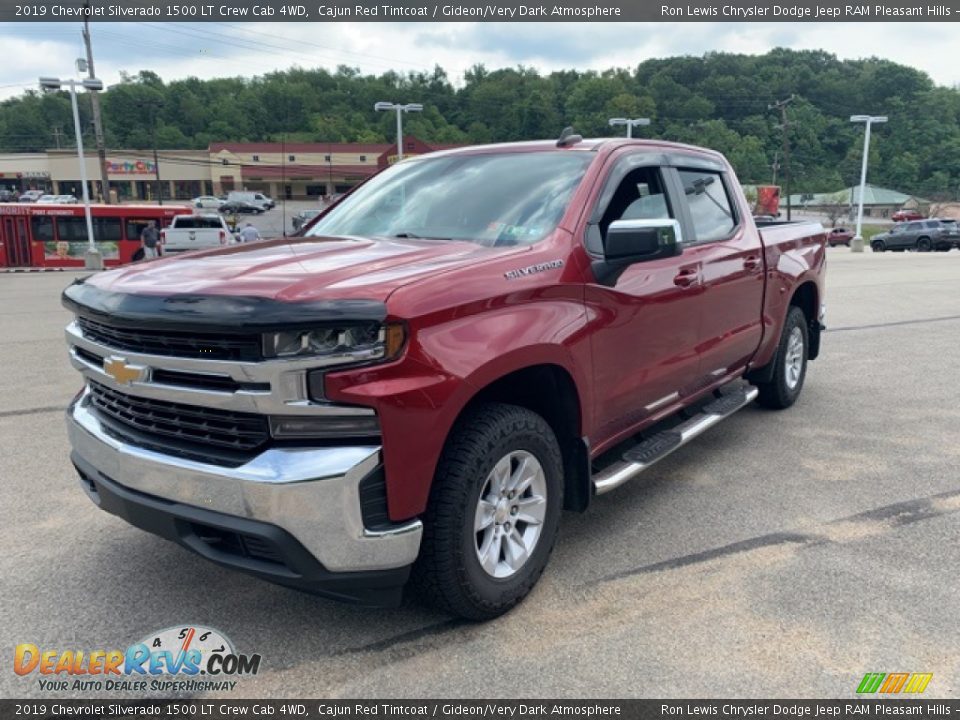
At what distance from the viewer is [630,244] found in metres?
3.18

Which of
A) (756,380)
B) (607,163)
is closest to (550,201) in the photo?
(607,163)

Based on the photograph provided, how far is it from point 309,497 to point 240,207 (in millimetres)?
64224

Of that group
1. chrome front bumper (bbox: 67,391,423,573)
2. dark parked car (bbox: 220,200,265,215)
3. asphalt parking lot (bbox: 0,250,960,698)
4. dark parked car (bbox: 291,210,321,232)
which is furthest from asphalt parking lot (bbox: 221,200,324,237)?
chrome front bumper (bbox: 67,391,423,573)

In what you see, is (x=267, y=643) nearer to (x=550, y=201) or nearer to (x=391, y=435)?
(x=391, y=435)

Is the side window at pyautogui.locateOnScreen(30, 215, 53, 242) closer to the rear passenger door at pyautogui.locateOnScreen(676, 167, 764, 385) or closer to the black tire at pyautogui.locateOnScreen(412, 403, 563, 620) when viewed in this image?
the rear passenger door at pyautogui.locateOnScreen(676, 167, 764, 385)

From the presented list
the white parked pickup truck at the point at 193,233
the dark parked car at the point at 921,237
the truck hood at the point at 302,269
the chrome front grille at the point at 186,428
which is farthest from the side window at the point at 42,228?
the dark parked car at the point at 921,237

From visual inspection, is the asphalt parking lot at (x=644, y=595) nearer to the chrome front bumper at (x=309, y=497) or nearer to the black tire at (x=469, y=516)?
the black tire at (x=469, y=516)

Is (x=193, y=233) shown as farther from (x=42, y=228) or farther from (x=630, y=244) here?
(x=630, y=244)

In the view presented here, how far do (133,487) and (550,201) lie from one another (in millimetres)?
2172

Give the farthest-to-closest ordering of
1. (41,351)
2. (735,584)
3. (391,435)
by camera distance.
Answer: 1. (41,351)
2. (735,584)
3. (391,435)

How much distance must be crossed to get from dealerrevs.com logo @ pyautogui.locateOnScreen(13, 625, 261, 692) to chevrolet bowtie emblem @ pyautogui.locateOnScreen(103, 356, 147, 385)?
1007 millimetres

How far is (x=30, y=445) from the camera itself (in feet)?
16.6

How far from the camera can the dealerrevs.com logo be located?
255cm

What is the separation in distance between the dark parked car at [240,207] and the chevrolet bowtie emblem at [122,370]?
60.2 metres
